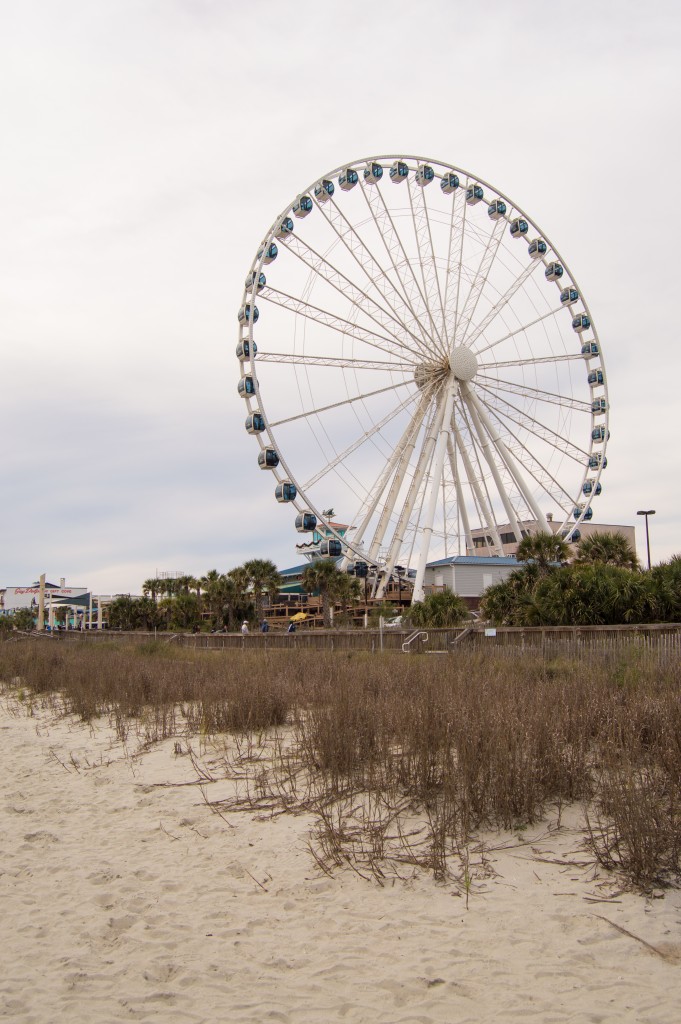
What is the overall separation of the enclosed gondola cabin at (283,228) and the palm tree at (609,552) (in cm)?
1781

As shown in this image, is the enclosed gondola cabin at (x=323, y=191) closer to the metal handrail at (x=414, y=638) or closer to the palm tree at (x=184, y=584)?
the metal handrail at (x=414, y=638)

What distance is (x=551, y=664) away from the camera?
471 inches

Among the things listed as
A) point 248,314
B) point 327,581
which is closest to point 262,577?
point 327,581

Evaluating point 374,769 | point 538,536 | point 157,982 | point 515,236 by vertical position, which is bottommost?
point 157,982

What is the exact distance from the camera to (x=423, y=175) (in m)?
34.9

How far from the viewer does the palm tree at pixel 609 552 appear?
31.3m

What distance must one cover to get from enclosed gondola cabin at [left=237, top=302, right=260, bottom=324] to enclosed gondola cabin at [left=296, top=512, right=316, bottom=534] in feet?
26.1

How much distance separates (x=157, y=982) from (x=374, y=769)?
9.24 ft

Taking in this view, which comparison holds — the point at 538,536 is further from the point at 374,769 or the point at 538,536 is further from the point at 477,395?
the point at 374,769

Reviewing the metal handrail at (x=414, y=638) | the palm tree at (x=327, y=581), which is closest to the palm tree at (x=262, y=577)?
→ the palm tree at (x=327, y=581)

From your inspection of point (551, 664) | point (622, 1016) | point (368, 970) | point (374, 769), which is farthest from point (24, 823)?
point (551, 664)

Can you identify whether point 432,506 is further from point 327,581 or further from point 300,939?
point 300,939

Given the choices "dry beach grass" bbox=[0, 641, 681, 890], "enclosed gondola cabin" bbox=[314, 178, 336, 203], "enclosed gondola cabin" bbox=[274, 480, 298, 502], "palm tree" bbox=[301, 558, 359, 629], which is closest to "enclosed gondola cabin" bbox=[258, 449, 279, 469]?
"enclosed gondola cabin" bbox=[274, 480, 298, 502]

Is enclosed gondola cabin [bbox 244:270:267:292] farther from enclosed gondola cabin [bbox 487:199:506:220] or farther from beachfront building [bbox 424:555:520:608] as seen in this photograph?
beachfront building [bbox 424:555:520:608]
